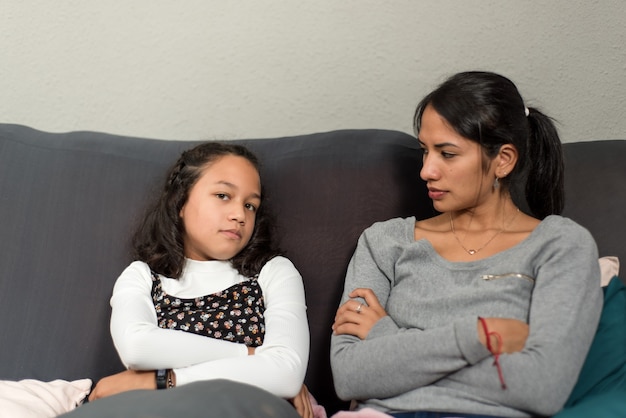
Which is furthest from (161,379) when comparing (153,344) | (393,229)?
(393,229)

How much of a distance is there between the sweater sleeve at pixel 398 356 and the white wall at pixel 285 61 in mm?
884

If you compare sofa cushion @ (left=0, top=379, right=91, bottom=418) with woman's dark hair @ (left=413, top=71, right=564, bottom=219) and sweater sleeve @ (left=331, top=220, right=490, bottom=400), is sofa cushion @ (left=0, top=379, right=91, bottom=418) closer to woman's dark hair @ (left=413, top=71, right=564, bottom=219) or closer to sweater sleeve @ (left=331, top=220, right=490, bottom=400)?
sweater sleeve @ (left=331, top=220, right=490, bottom=400)

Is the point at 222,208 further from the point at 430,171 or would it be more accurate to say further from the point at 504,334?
the point at 504,334

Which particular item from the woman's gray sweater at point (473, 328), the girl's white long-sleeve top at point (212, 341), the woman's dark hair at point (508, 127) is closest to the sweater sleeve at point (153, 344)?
the girl's white long-sleeve top at point (212, 341)

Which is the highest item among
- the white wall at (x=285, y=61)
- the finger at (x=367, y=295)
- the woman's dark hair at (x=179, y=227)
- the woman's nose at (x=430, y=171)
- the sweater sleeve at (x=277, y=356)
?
the white wall at (x=285, y=61)

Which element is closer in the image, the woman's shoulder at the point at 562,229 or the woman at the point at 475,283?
the woman at the point at 475,283

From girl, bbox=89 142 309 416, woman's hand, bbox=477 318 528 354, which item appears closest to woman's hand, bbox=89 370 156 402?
girl, bbox=89 142 309 416

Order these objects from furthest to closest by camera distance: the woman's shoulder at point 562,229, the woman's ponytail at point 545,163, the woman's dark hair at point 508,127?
the woman's ponytail at point 545,163
the woman's dark hair at point 508,127
the woman's shoulder at point 562,229

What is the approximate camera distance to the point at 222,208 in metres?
1.78

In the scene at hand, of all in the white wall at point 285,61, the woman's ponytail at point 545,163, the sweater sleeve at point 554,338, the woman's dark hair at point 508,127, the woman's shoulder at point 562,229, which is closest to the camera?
the sweater sleeve at point 554,338

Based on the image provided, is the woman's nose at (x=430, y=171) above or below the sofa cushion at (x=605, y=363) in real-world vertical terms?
above

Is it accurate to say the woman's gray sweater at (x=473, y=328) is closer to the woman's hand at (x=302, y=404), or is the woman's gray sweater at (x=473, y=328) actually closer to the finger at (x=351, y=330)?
the finger at (x=351, y=330)

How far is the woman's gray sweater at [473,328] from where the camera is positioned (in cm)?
137

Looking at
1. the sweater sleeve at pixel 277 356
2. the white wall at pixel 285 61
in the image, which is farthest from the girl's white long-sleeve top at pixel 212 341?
the white wall at pixel 285 61
